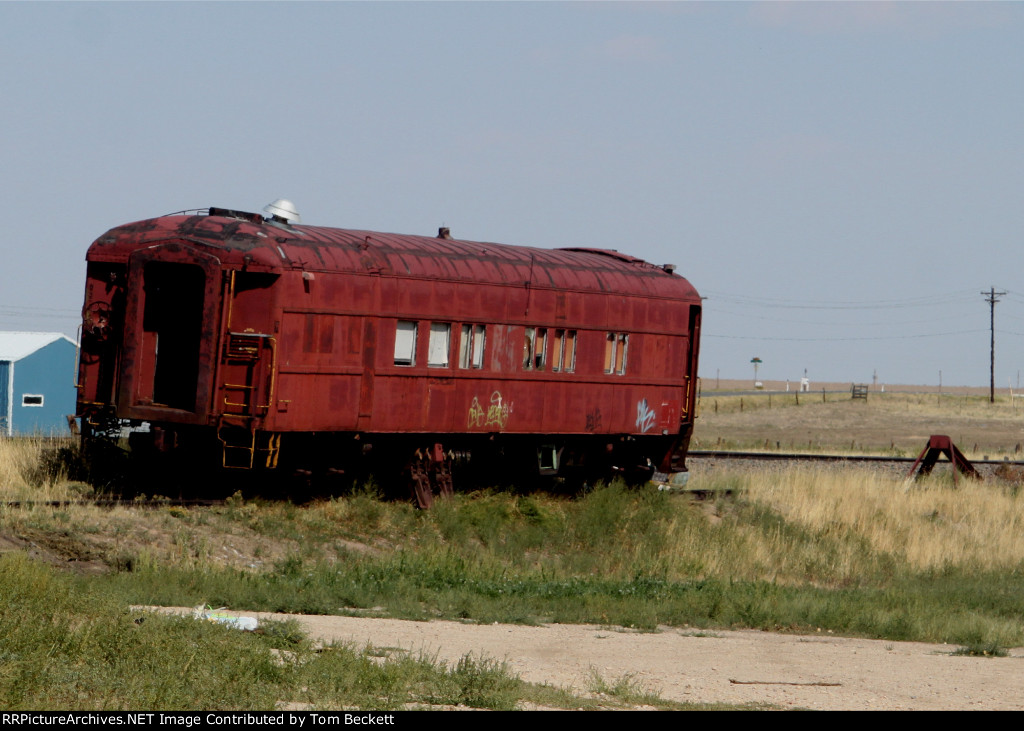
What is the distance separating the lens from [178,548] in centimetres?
1539

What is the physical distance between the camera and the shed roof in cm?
3869

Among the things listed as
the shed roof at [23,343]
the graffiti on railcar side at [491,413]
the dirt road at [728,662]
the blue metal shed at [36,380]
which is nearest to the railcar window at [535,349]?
the graffiti on railcar side at [491,413]

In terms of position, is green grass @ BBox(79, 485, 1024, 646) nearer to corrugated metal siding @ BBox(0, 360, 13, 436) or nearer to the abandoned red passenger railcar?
the abandoned red passenger railcar

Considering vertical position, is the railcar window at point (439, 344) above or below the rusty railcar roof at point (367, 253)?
below

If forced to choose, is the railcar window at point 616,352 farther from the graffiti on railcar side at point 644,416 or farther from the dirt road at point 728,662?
the dirt road at point 728,662

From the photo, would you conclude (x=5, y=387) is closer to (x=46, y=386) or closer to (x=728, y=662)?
(x=46, y=386)

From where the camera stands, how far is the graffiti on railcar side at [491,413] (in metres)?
20.1

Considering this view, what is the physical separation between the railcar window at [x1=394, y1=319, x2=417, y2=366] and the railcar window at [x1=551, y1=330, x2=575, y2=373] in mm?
2917

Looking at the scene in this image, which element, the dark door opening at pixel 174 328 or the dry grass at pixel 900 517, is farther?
the dry grass at pixel 900 517

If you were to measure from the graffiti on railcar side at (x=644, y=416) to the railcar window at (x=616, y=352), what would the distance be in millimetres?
811

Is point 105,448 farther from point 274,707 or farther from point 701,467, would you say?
point 701,467

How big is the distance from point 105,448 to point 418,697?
38.1 ft

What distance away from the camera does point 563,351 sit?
70.6 feet

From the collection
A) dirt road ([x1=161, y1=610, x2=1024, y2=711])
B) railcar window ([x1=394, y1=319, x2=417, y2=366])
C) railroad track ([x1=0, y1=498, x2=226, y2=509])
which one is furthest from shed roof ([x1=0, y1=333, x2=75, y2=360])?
dirt road ([x1=161, y1=610, x2=1024, y2=711])
